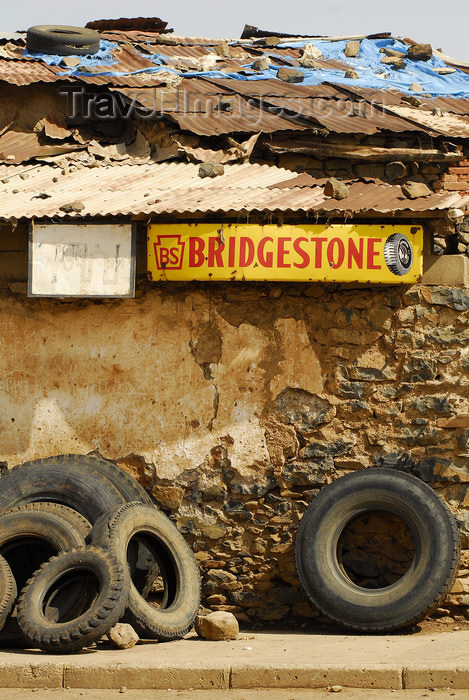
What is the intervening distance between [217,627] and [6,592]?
1354 mm

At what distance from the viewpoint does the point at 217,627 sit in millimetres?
6180

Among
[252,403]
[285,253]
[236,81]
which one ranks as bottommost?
[252,403]

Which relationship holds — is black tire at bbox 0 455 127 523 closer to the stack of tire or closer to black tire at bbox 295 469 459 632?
the stack of tire

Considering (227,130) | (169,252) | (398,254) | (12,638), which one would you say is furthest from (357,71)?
(12,638)

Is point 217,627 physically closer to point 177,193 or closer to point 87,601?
point 87,601

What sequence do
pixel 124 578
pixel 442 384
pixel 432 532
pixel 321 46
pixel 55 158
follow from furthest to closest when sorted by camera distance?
1. pixel 321 46
2. pixel 55 158
3. pixel 442 384
4. pixel 432 532
5. pixel 124 578

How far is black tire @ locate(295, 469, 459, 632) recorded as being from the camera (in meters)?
6.45

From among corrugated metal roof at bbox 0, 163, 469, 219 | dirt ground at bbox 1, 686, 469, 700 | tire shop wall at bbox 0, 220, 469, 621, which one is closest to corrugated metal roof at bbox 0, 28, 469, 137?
corrugated metal roof at bbox 0, 163, 469, 219

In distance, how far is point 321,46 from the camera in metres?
10.4

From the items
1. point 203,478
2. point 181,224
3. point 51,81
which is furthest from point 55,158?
point 203,478

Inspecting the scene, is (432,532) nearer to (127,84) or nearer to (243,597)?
(243,597)

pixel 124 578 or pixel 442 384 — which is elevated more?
pixel 442 384

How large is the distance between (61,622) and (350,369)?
2713 millimetres

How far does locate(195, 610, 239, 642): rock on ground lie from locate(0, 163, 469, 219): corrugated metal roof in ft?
9.17
